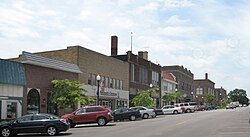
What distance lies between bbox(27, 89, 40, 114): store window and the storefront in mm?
9009

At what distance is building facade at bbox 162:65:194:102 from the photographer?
290ft

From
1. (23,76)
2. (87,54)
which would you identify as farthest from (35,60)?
(87,54)

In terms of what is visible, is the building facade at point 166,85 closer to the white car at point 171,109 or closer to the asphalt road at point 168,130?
the white car at point 171,109

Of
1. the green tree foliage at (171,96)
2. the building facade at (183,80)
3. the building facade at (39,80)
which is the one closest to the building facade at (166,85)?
the green tree foliage at (171,96)

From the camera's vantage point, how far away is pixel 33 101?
3291 cm

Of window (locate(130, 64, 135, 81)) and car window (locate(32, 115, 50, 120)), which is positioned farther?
window (locate(130, 64, 135, 81))

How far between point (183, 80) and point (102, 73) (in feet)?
167

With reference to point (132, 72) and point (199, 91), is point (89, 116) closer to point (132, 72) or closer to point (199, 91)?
point (132, 72)

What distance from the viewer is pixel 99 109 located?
29172mm

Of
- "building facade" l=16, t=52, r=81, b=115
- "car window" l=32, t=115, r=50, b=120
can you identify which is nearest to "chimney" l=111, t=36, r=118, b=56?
"building facade" l=16, t=52, r=81, b=115

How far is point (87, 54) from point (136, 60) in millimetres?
16715

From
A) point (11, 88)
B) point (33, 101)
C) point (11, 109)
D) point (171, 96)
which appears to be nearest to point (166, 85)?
point (171, 96)

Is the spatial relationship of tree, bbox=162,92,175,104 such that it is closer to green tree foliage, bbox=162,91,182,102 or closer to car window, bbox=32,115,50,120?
green tree foliage, bbox=162,91,182,102

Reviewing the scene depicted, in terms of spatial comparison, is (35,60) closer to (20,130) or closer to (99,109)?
(99,109)
